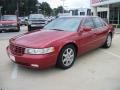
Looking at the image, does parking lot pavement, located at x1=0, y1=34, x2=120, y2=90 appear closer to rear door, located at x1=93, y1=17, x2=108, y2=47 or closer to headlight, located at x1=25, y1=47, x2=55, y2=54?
headlight, located at x1=25, y1=47, x2=55, y2=54

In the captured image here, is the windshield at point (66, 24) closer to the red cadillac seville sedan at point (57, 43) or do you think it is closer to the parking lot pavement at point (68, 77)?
the red cadillac seville sedan at point (57, 43)

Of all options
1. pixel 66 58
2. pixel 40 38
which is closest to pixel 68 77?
pixel 66 58

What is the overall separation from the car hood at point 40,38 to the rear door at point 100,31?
5.36 ft

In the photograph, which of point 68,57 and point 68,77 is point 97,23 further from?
point 68,77

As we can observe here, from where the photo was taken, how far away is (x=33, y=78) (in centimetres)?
508

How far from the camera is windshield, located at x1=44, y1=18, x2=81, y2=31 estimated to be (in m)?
6.29

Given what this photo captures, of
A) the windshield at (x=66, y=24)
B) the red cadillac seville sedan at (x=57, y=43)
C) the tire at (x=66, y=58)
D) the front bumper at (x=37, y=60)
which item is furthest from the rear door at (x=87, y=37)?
the front bumper at (x=37, y=60)

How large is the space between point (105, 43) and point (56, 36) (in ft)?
10.7

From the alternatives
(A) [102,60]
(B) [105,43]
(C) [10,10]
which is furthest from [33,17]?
(C) [10,10]

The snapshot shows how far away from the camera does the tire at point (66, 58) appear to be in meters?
→ 5.45

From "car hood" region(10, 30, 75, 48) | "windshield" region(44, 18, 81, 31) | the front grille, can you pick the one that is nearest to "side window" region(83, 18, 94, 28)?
"windshield" region(44, 18, 81, 31)

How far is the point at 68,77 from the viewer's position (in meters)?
5.13

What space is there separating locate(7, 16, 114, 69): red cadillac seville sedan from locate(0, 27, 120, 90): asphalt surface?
304 millimetres

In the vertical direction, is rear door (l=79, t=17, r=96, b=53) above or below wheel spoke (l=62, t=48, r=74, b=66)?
above
